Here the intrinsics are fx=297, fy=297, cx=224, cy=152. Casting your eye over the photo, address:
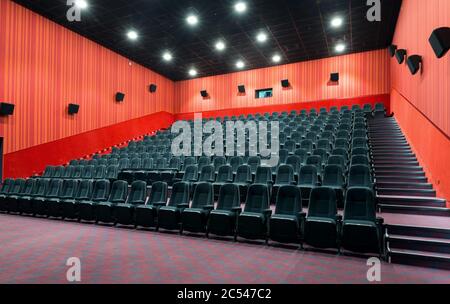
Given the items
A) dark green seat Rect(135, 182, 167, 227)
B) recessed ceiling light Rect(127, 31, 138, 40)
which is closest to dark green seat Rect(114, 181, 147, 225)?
dark green seat Rect(135, 182, 167, 227)

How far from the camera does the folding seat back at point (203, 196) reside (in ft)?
11.6

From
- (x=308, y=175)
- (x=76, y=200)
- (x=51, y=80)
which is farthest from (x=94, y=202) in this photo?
(x=51, y=80)

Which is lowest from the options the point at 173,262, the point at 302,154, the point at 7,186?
the point at 173,262

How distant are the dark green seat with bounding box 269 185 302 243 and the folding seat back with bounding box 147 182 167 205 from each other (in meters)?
1.50

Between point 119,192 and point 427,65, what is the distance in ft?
15.1

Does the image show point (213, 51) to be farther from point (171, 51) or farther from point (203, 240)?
point (203, 240)

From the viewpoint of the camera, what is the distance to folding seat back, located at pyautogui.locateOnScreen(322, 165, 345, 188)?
3.72 meters

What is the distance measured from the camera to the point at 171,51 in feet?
28.2

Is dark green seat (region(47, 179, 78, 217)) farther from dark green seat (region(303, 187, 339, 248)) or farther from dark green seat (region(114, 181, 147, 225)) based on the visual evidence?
dark green seat (region(303, 187, 339, 248))

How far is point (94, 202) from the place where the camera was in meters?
4.09

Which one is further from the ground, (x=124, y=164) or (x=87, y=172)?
(x=124, y=164)

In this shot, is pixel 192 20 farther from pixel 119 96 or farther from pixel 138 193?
pixel 138 193
